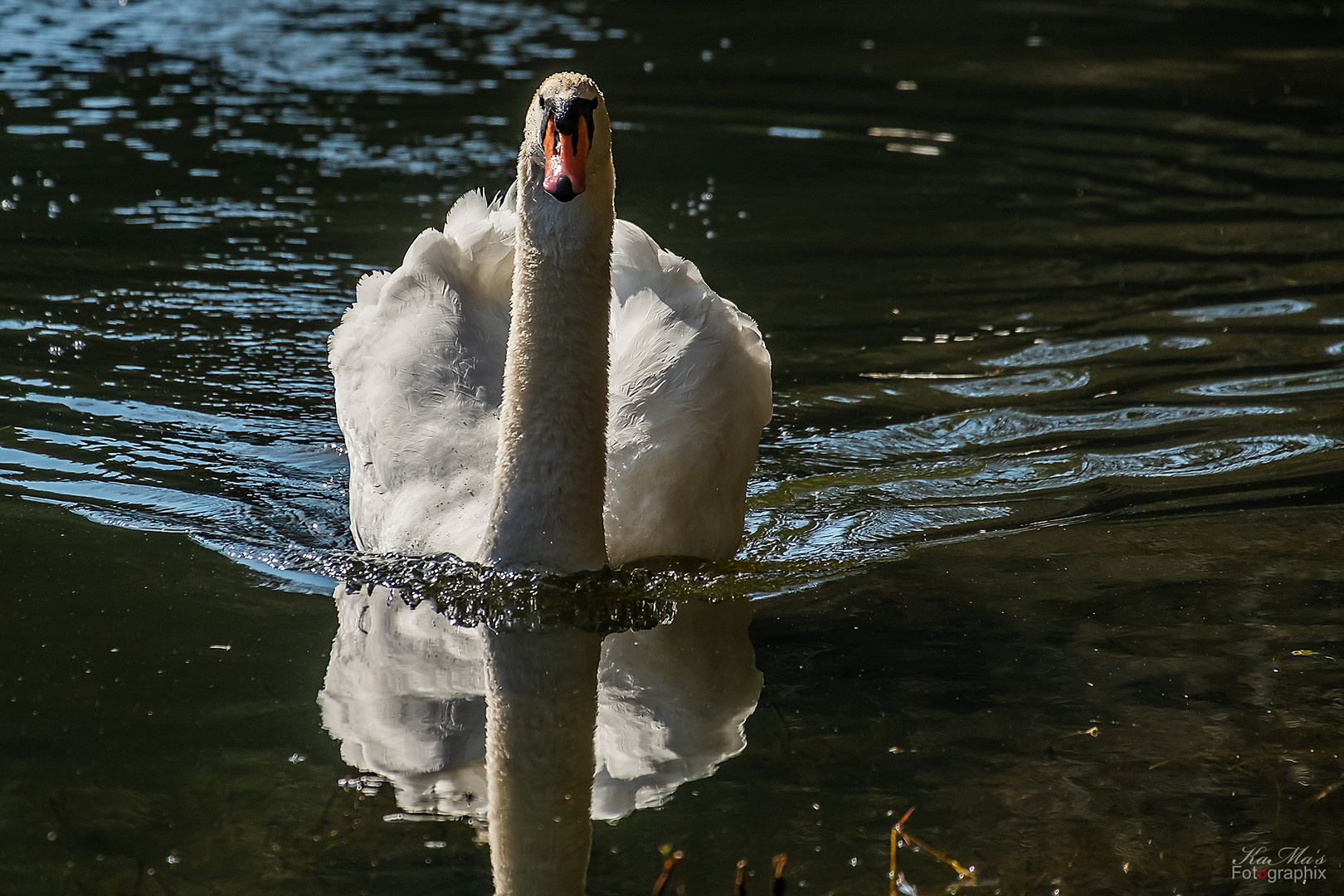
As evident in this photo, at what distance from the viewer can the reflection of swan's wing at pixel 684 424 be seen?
19.1ft

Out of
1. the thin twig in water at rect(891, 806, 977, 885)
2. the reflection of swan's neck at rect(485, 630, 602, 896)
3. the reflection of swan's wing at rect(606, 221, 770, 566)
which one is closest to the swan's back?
the reflection of swan's wing at rect(606, 221, 770, 566)

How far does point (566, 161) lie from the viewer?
516 cm

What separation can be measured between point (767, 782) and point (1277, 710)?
171 cm

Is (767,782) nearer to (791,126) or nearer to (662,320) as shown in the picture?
(662,320)

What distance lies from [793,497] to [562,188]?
8.13 feet

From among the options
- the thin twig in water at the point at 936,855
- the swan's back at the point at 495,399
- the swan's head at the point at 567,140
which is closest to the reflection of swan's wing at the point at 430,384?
the swan's back at the point at 495,399

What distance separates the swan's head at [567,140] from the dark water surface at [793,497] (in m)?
1.44

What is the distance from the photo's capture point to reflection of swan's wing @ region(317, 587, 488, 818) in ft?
14.6

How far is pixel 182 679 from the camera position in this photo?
505 cm

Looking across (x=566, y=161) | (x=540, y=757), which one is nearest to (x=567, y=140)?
(x=566, y=161)

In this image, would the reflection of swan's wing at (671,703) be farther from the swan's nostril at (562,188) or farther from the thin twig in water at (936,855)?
the swan's nostril at (562,188)

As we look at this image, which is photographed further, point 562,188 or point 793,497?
point 793,497
